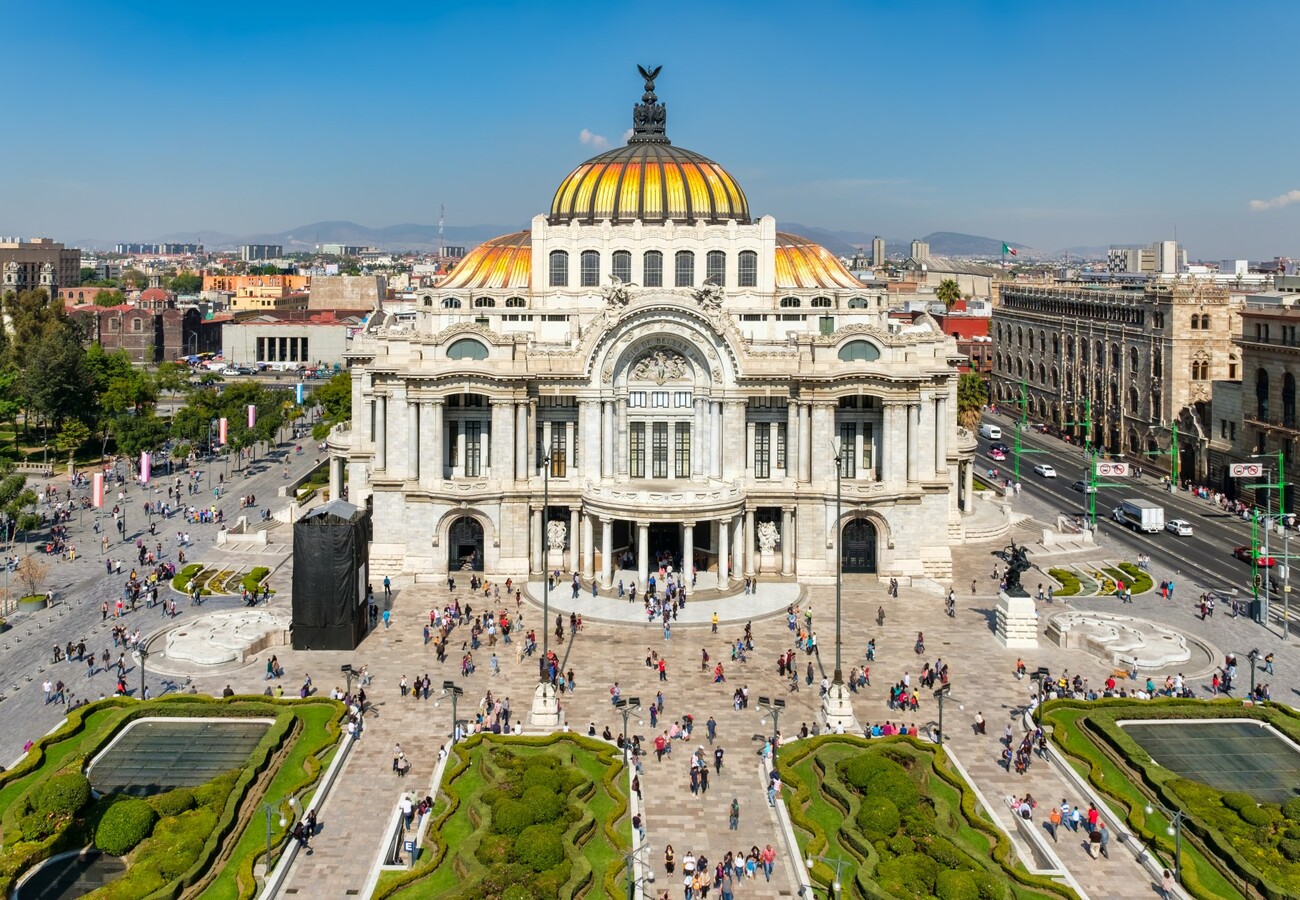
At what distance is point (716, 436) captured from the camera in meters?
78.1

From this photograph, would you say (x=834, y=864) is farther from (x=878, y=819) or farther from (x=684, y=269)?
(x=684, y=269)

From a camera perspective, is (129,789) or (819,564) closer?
(129,789)

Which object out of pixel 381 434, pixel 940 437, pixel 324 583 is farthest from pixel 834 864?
pixel 381 434

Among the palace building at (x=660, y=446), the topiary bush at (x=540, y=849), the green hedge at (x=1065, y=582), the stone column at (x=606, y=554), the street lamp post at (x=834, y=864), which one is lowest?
the street lamp post at (x=834, y=864)

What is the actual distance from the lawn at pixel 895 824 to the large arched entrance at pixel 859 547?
30.3 metres

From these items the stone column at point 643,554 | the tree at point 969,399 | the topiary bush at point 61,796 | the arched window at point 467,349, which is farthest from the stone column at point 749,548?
the tree at point 969,399

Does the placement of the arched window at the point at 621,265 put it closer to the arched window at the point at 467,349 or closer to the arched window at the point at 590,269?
the arched window at the point at 590,269

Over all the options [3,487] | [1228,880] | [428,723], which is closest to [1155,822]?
[1228,880]

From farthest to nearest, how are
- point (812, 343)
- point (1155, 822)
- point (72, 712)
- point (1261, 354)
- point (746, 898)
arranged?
point (1261, 354) → point (812, 343) → point (72, 712) → point (1155, 822) → point (746, 898)

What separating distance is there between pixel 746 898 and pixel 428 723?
64.4ft

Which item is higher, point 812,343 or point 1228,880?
point 812,343

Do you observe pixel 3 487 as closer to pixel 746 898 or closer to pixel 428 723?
pixel 428 723

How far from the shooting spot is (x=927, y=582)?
7712 centimetres

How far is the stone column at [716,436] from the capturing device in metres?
78.0
